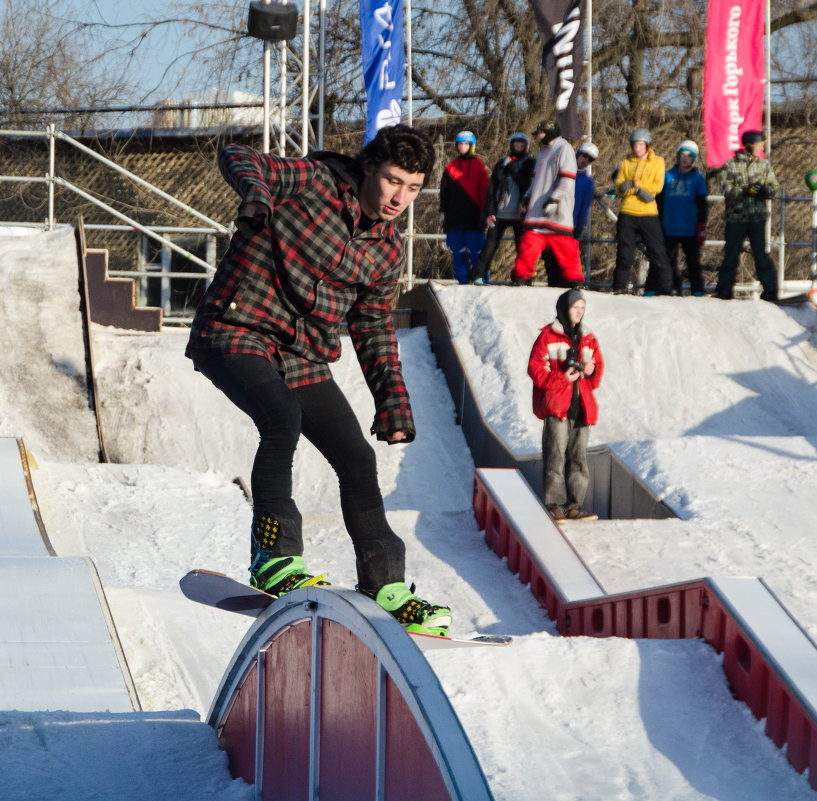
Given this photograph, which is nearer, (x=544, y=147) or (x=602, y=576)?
(x=602, y=576)

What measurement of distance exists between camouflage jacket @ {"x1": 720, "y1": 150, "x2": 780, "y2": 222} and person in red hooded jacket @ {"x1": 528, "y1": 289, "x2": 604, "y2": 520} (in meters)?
4.50

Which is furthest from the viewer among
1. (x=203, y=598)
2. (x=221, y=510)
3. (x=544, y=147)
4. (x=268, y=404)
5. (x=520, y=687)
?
(x=544, y=147)

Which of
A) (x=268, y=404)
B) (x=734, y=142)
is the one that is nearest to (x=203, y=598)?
(x=268, y=404)

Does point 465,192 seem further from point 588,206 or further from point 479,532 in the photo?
point 479,532

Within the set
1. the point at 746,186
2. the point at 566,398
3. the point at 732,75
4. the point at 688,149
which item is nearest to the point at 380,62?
the point at 688,149

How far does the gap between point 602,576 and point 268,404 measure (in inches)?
175

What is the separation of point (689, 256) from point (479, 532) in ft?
18.1

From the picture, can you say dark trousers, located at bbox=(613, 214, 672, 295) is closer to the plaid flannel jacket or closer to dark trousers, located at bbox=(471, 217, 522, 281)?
dark trousers, located at bbox=(471, 217, 522, 281)

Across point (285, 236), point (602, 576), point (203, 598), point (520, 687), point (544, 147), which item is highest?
point (544, 147)

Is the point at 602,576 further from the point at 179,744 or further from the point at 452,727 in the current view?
the point at 452,727

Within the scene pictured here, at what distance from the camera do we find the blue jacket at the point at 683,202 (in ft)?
39.7

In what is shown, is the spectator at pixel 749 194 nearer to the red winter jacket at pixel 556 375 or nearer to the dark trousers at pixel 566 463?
the red winter jacket at pixel 556 375

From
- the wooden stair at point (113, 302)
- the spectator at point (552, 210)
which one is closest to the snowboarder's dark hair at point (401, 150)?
the spectator at point (552, 210)

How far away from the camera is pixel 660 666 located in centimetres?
443
